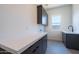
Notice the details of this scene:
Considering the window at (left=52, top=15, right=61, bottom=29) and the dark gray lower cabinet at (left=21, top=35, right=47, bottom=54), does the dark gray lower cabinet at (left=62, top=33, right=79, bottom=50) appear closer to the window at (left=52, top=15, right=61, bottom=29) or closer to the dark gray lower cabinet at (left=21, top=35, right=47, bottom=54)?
the dark gray lower cabinet at (left=21, top=35, right=47, bottom=54)

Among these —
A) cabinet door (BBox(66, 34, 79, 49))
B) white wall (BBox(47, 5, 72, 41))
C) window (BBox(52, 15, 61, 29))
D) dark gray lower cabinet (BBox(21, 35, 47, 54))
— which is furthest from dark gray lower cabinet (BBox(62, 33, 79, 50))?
window (BBox(52, 15, 61, 29))

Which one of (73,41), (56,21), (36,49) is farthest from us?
(73,41)

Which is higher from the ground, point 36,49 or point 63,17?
point 63,17

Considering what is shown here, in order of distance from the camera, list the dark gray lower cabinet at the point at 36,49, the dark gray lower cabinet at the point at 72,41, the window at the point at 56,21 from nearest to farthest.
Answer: the dark gray lower cabinet at the point at 36,49 → the window at the point at 56,21 → the dark gray lower cabinet at the point at 72,41

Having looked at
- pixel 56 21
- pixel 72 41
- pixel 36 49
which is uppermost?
pixel 56 21

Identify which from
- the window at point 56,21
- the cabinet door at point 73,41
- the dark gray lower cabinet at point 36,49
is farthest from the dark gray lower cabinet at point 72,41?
the window at point 56,21

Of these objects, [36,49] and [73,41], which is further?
[73,41]

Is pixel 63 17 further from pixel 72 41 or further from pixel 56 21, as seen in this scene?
pixel 72 41

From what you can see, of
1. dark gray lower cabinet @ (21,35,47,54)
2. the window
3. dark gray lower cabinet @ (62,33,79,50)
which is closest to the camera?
dark gray lower cabinet @ (21,35,47,54)

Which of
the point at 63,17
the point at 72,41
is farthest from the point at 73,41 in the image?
the point at 63,17

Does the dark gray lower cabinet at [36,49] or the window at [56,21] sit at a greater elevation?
the window at [56,21]

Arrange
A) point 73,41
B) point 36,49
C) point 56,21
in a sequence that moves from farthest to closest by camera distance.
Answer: point 73,41 → point 56,21 → point 36,49

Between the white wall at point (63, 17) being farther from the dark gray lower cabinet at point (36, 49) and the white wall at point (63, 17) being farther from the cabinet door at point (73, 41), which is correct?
the cabinet door at point (73, 41)
